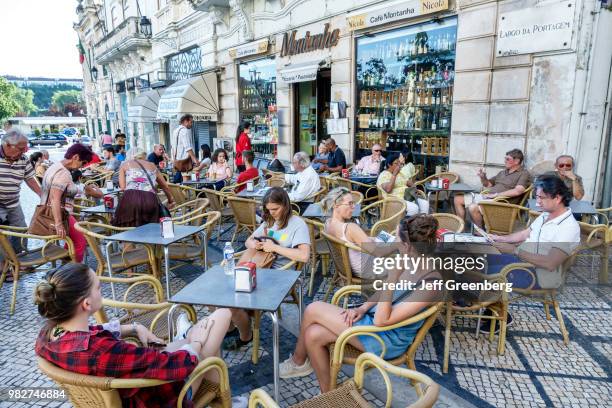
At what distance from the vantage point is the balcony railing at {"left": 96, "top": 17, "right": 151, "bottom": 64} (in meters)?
18.6

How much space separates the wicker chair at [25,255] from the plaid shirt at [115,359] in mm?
2733

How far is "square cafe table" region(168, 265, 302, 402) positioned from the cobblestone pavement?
2.17 feet

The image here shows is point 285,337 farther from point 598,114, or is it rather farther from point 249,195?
point 598,114

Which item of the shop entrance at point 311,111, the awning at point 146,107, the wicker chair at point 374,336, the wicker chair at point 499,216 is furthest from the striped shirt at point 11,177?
the awning at point 146,107

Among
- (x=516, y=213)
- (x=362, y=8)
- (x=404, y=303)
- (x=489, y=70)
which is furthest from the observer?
(x=362, y=8)

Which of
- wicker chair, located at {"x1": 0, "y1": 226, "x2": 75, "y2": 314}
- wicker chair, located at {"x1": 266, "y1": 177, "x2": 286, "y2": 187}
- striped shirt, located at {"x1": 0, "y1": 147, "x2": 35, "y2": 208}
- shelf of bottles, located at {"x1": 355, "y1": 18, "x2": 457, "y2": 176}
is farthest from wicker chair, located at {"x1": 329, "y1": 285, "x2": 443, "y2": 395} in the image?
shelf of bottles, located at {"x1": 355, "y1": 18, "x2": 457, "y2": 176}

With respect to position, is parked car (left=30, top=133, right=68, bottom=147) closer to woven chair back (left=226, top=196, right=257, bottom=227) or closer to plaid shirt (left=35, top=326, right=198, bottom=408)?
woven chair back (left=226, top=196, right=257, bottom=227)

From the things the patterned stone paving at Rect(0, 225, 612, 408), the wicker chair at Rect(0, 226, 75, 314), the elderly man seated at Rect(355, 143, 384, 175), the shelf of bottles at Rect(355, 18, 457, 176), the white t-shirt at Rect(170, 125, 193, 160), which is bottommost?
the patterned stone paving at Rect(0, 225, 612, 408)

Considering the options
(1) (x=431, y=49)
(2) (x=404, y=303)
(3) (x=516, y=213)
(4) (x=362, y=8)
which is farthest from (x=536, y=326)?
(4) (x=362, y=8)

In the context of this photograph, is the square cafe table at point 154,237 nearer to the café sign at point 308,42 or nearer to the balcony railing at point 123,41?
the café sign at point 308,42

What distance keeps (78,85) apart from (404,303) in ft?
398

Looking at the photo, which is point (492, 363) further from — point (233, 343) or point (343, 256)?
point (233, 343)

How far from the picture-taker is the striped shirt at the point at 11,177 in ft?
14.9

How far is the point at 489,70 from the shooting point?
20.4ft
